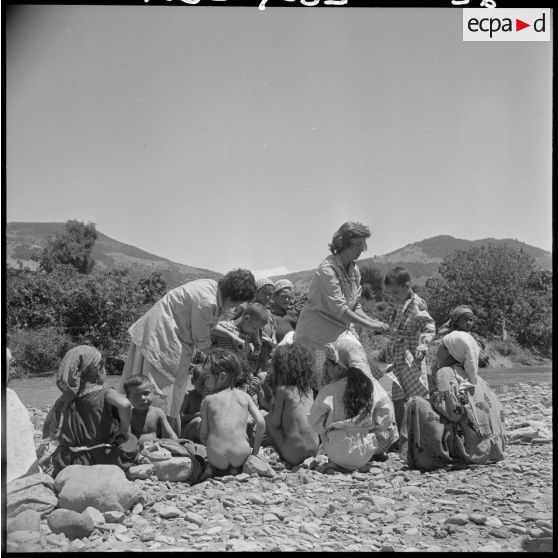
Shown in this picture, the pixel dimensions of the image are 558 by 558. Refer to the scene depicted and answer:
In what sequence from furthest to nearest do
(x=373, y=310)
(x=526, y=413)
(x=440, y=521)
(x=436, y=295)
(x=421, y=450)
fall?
1. (x=436, y=295)
2. (x=373, y=310)
3. (x=526, y=413)
4. (x=421, y=450)
5. (x=440, y=521)

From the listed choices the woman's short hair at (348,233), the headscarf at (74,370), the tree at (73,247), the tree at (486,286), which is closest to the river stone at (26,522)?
the headscarf at (74,370)

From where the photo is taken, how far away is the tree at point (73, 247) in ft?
67.1

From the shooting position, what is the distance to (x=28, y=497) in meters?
3.90

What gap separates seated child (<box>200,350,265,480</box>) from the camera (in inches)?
177

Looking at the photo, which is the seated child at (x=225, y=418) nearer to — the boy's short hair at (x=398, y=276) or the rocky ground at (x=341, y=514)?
the rocky ground at (x=341, y=514)

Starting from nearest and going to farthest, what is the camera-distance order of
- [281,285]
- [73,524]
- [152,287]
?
[73,524] < [281,285] < [152,287]

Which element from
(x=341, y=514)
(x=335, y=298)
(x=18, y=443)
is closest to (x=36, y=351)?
(x=335, y=298)

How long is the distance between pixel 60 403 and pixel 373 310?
43.3 feet

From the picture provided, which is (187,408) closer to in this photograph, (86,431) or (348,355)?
(86,431)

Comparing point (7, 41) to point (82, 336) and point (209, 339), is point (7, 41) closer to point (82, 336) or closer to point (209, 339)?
point (209, 339)

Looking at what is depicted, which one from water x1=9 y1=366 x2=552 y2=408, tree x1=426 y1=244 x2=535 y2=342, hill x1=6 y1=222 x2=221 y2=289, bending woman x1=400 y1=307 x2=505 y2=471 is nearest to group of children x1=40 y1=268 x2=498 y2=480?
bending woman x1=400 y1=307 x2=505 y2=471

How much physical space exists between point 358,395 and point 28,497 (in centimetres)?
231

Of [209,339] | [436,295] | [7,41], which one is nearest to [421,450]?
[209,339]

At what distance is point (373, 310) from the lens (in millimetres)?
16969
